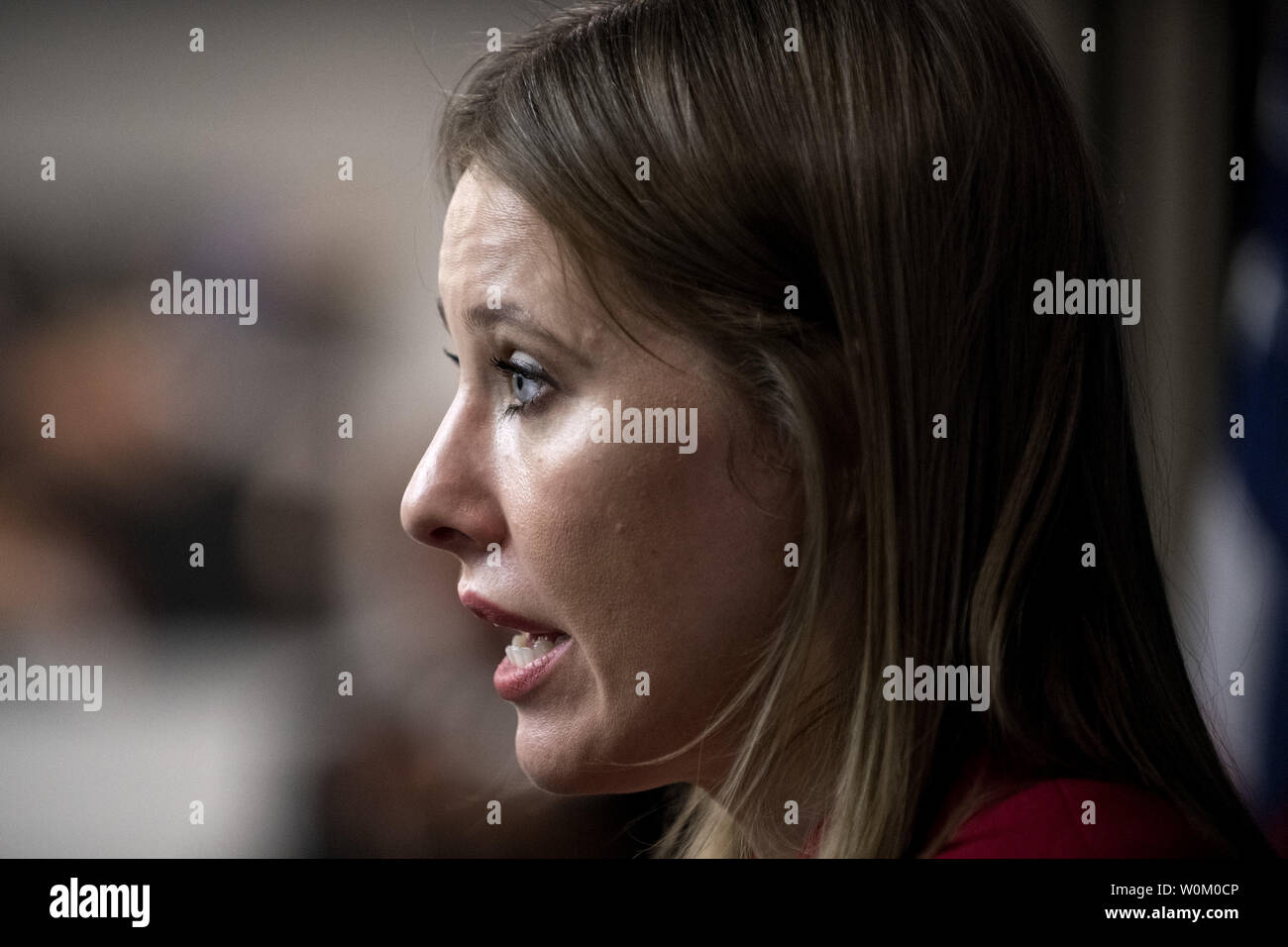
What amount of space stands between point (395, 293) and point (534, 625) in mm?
316

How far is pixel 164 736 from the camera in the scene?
0.98 meters

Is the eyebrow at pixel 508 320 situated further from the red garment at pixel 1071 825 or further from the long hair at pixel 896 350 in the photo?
the red garment at pixel 1071 825

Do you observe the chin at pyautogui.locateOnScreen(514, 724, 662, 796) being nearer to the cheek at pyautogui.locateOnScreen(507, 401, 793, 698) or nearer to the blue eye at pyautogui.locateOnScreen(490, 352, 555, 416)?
the cheek at pyautogui.locateOnScreen(507, 401, 793, 698)

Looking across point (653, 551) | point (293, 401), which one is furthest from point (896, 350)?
point (293, 401)

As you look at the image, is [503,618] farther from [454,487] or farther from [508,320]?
[508,320]

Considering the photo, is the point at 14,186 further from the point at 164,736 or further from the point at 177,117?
the point at 164,736

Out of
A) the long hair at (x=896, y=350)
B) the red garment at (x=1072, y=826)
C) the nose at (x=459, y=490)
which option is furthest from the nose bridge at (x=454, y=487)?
the red garment at (x=1072, y=826)

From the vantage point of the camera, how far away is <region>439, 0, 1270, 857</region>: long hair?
794 millimetres

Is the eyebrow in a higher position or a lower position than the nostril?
higher

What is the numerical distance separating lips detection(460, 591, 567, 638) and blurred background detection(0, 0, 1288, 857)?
0.20ft

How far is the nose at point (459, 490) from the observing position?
2.85 feet

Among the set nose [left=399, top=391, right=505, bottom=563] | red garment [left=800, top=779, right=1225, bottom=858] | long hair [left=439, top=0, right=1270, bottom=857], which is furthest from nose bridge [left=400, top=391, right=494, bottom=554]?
red garment [left=800, top=779, right=1225, bottom=858]

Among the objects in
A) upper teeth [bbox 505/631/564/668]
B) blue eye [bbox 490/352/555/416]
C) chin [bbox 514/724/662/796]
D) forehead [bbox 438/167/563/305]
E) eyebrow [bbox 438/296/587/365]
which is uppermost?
forehead [bbox 438/167/563/305]

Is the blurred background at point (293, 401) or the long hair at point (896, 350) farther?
the blurred background at point (293, 401)
